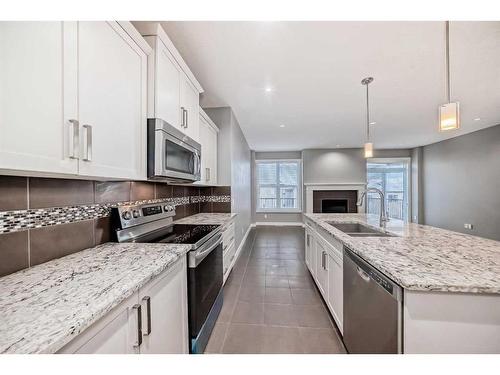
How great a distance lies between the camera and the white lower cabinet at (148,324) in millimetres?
673

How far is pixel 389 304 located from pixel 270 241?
4179 millimetres

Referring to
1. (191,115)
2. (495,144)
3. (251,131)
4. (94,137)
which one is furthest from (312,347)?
(495,144)

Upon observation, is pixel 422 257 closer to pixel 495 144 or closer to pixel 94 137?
pixel 94 137

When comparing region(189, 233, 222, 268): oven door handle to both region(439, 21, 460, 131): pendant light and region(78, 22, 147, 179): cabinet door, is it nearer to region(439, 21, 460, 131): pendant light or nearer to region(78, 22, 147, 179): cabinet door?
region(78, 22, 147, 179): cabinet door

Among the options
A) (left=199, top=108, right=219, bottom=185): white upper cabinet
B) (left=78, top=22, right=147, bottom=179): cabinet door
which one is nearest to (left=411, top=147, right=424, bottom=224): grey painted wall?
(left=199, top=108, right=219, bottom=185): white upper cabinet

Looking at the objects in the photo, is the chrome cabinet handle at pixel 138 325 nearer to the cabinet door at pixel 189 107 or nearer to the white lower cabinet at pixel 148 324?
the white lower cabinet at pixel 148 324

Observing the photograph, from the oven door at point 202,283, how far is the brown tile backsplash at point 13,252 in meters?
0.79

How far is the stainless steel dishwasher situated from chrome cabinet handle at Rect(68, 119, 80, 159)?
1523 millimetres

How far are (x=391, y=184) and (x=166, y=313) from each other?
869 cm

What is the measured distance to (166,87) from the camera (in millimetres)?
1584

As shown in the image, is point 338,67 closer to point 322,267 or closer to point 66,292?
point 322,267

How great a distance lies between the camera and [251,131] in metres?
4.95

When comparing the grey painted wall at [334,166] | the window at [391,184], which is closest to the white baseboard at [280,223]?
the grey painted wall at [334,166]

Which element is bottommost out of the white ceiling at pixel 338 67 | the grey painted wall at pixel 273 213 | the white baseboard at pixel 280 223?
the white baseboard at pixel 280 223
